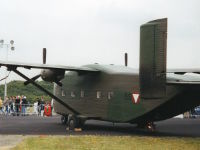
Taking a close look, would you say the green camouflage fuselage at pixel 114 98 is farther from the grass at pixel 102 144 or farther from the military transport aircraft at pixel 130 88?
the grass at pixel 102 144

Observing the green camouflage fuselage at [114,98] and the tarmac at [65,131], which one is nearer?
the tarmac at [65,131]

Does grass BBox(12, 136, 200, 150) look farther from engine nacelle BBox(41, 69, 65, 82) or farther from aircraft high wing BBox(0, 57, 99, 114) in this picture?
engine nacelle BBox(41, 69, 65, 82)

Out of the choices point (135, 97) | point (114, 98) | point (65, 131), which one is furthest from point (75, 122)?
point (135, 97)

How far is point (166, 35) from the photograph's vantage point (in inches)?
570

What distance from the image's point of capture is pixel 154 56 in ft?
47.5

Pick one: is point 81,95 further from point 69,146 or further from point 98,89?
point 69,146

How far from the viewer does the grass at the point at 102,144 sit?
14.5 meters

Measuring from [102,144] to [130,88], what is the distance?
5782mm

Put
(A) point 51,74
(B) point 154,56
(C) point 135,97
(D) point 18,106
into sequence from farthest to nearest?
(D) point 18,106 < (A) point 51,74 < (C) point 135,97 < (B) point 154,56

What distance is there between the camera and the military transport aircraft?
1452 cm

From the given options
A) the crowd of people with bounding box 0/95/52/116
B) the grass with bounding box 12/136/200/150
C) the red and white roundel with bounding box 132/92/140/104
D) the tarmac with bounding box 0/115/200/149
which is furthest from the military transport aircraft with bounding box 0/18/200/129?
the crowd of people with bounding box 0/95/52/116

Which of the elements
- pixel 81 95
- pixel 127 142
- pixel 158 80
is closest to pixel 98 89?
pixel 81 95

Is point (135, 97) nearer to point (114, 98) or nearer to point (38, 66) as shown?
point (114, 98)

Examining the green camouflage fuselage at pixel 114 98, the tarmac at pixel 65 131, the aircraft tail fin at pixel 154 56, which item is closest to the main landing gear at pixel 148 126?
the tarmac at pixel 65 131
